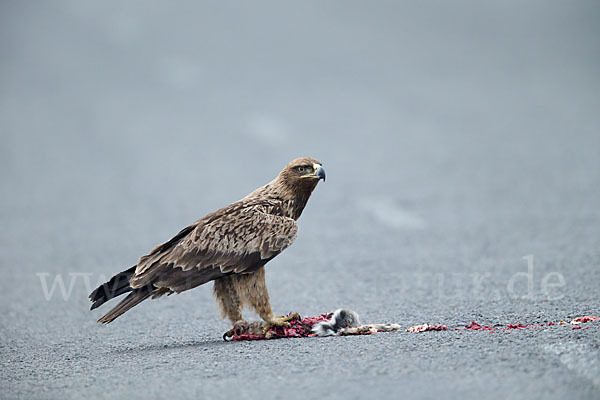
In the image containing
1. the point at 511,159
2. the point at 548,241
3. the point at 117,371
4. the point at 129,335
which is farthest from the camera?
the point at 511,159

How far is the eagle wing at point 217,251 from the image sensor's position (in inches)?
262

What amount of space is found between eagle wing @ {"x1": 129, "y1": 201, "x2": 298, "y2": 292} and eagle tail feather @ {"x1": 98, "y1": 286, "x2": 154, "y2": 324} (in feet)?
0.29

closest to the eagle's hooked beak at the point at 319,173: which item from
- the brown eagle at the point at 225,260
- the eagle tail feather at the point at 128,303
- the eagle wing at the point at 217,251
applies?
the brown eagle at the point at 225,260

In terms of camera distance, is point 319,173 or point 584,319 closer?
point 584,319

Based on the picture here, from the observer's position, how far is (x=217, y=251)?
264 inches

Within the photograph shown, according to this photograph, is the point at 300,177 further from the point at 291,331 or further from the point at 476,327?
the point at 476,327

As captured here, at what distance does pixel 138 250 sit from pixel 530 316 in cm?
757

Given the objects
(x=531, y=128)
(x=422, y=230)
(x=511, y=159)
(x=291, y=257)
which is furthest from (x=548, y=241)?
(x=531, y=128)

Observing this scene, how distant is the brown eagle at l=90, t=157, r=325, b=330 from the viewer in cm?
665

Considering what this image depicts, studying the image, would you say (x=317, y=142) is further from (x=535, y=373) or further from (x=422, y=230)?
(x=535, y=373)

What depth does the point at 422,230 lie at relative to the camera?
13.1 meters

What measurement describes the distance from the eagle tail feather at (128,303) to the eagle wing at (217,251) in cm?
9

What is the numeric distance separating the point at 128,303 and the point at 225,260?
0.90 meters

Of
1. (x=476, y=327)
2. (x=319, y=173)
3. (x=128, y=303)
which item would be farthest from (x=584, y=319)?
(x=128, y=303)
